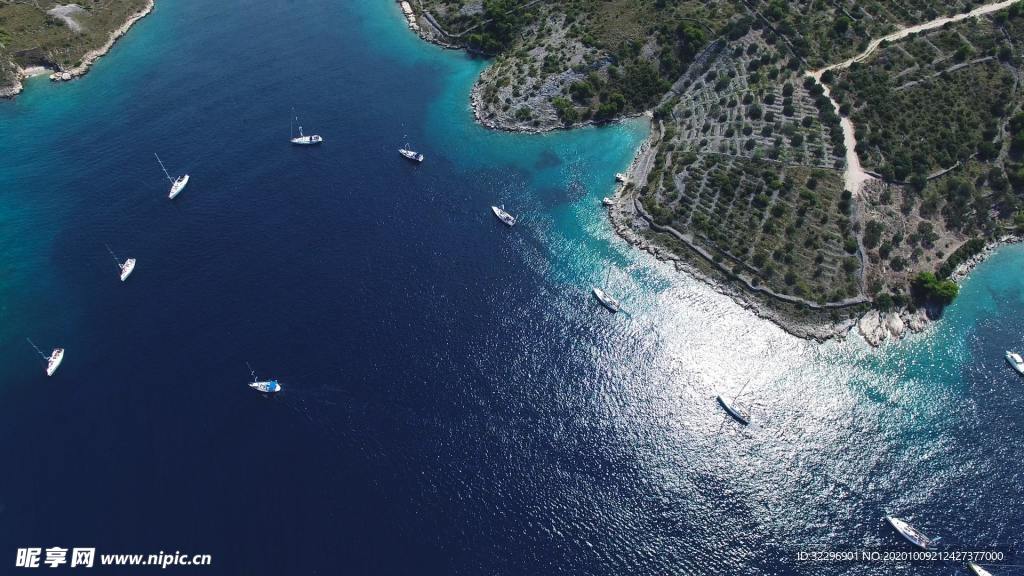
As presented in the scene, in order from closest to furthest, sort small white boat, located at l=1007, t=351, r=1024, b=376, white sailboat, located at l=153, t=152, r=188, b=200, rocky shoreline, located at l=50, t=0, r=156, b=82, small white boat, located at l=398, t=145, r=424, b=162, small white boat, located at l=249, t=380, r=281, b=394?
small white boat, located at l=249, t=380, r=281, b=394 → small white boat, located at l=1007, t=351, r=1024, b=376 → white sailboat, located at l=153, t=152, r=188, b=200 → small white boat, located at l=398, t=145, r=424, b=162 → rocky shoreline, located at l=50, t=0, r=156, b=82

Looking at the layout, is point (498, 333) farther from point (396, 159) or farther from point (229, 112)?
point (229, 112)

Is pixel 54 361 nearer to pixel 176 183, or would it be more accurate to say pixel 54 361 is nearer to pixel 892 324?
pixel 176 183

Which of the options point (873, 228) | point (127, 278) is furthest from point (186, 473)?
point (873, 228)

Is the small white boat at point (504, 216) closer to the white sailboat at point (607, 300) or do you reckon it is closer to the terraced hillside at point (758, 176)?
the white sailboat at point (607, 300)

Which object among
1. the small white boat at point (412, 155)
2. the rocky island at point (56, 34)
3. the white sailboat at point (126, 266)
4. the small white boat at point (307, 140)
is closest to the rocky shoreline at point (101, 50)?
the rocky island at point (56, 34)

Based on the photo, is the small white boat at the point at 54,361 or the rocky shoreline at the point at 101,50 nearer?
the small white boat at the point at 54,361

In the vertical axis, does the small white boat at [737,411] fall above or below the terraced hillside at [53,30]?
below

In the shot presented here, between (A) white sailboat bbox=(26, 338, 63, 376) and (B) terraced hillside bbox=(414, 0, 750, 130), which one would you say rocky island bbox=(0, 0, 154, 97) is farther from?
(B) terraced hillside bbox=(414, 0, 750, 130)

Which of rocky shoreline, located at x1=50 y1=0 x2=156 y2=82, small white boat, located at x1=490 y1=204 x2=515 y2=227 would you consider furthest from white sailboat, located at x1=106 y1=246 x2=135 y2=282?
rocky shoreline, located at x1=50 y1=0 x2=156 y2=82
